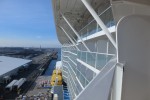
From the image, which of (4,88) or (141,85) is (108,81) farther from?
(4,88)

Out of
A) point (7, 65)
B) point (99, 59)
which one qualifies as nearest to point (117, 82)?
point (99, 59)

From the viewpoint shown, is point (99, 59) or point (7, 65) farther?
point (7, 65)

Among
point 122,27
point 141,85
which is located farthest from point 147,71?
point 122,27

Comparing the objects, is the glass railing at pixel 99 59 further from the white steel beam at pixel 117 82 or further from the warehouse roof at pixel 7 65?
the warehouse roof at pixel 7 65

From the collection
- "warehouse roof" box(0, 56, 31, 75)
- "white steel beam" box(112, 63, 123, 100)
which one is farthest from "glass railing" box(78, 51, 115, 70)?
"warehouse roof" box(0, 56, 31, 75)

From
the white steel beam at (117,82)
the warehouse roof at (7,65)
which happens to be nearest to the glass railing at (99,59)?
the white steel beam at (117,82)

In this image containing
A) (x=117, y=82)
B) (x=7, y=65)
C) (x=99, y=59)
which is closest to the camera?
(x=117, y=82)

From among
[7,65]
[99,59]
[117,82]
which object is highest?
Answer: [99,59]

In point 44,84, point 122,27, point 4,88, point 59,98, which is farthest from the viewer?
point 44,84

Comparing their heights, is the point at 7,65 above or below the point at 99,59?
below

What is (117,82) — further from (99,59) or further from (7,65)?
(7,65)

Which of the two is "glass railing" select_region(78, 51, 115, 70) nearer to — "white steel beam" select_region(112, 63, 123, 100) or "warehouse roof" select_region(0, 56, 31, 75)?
"white steel beam" select_region(112, 63, 123, 100)
